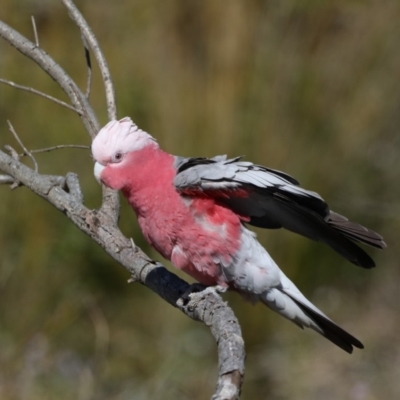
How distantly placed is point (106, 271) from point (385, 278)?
81.8 inches

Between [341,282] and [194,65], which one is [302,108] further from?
[341,282]

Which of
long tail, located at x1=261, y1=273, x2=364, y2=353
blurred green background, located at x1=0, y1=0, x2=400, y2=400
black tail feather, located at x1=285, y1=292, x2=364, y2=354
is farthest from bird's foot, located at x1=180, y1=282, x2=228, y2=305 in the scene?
blurred green background, located at x1=0, y1=0, x2=400, y2=400

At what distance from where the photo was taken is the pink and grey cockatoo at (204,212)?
2939 mm

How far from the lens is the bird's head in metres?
2.99

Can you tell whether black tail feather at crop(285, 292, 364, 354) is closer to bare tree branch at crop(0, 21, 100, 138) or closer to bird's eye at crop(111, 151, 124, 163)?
bird's eye at crop(111, 151, 124, 163)

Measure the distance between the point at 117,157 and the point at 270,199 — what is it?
619 mm

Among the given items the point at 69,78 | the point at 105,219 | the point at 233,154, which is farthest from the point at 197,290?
the point at 233,154

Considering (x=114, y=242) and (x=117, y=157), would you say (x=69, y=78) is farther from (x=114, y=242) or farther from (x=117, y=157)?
(x=114, y=242)

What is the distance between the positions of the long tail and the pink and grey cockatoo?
0.29 feet

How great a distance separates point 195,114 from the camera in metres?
5.18

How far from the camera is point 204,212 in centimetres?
303

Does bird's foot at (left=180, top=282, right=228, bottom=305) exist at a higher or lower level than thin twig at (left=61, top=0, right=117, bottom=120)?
lower

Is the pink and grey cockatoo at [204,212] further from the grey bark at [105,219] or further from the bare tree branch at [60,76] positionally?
the bare tree branch at [60,76]

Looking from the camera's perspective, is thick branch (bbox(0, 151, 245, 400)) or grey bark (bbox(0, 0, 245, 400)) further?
thick branch (bbox(0, 151, 245, 400))
